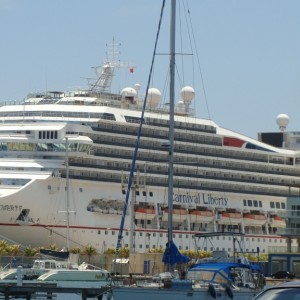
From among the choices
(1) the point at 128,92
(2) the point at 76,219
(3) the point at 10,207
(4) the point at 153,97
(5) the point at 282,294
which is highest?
(1) the point at 128,92

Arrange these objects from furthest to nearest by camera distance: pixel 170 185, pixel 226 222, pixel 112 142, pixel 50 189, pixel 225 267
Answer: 1. pixel 226 222
2. pixel 112 142
3. pixel 50 189
4. pixel 170 185
5. pixel 225 267

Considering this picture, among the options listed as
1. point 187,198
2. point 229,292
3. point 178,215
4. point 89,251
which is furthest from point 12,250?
point 229,292

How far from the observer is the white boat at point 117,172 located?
82.2 meters

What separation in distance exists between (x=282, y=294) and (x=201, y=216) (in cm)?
7649

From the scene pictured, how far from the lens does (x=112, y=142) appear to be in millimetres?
89062

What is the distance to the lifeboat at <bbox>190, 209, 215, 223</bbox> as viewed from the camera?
91.8 metres

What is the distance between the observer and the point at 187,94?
96625 millimetres

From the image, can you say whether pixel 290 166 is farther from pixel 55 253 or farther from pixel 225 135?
pixel 55 253

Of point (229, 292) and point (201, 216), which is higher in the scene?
point (201, 216)

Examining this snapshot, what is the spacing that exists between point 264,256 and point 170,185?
4737 centimetres

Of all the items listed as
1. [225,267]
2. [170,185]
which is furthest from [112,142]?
[225,267]

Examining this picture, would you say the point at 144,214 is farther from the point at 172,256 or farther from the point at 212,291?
the point at 212,291

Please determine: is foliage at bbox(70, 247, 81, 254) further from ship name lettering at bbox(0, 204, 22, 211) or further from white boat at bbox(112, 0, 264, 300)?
white boat at bbox(112, 0, 264, 300)

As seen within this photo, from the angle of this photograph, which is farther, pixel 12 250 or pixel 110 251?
pixel 110 251
